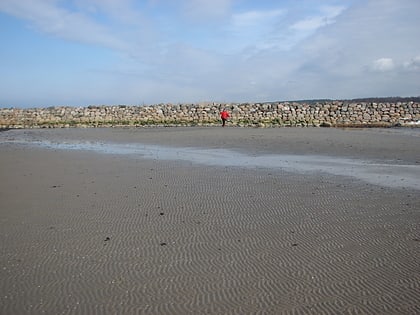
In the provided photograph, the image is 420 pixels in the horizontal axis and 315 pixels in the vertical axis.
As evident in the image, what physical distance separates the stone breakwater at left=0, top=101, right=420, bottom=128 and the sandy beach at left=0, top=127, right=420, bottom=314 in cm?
2566

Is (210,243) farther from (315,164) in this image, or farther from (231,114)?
(231,114)

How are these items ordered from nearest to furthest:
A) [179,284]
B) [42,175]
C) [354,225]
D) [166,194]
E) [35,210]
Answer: [179,284]
[354,225]
[35,210]
[166,194]
[42,175]

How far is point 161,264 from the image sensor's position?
14.0ft

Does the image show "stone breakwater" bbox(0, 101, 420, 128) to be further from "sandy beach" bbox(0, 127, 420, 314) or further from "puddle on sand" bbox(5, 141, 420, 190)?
"sandy beach" bbox(0, 127, 420, 314)

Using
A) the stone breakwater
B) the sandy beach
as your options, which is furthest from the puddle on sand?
the stone breakwater

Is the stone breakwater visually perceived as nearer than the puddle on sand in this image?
No

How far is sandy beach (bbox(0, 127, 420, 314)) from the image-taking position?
348cm

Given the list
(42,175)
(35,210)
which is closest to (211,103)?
(42,175)

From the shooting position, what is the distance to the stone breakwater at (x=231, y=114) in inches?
1396

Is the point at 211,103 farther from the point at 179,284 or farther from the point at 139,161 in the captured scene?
the point at 179,284

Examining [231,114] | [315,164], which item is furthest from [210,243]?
[231,114]

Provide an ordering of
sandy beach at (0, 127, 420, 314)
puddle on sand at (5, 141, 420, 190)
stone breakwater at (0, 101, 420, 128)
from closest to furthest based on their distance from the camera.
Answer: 1. sandy beach at (0, 127, 420, 314)
2. puddle on sand at (5, 141, 420, 190)
3. stone breakwater at (0, 101, 420, 128)

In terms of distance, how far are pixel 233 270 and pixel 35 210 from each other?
12.0ft

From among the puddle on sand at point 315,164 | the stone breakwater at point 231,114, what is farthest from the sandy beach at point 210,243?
the stone breakwater at point 231,114
